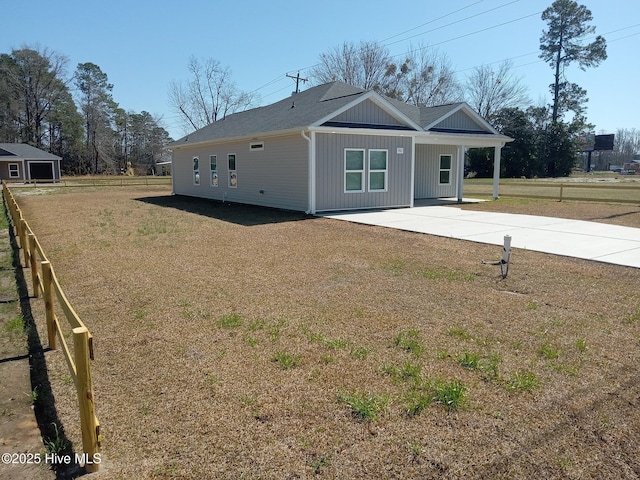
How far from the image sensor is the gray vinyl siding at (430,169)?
66.8 ft

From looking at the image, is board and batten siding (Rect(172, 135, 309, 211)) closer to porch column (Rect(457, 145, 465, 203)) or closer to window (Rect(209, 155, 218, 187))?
window (Rect(209, 155, 218, 187))

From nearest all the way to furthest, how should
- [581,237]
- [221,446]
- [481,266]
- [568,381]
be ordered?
[221,446], [568,381], [481,266], [581,237]

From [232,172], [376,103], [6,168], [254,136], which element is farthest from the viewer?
[6,168]

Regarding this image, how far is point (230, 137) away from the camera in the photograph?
18.8 meters

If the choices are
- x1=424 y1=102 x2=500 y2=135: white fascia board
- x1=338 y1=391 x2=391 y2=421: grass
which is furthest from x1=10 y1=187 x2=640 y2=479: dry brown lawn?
x1=424 y1=102 x2=500 y2=135: white fascia board

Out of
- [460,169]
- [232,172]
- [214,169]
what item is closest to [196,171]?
[214,169]

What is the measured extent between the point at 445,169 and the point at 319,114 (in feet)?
27.9

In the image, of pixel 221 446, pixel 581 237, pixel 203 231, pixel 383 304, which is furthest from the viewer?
pixel 203 231

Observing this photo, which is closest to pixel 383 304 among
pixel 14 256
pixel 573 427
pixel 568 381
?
pixel 568 381

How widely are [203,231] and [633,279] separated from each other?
30.3 feet

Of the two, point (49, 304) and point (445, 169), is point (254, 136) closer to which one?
point (445, 169)

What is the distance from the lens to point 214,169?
2200 cm

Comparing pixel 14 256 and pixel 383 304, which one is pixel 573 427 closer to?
pixel 383 304

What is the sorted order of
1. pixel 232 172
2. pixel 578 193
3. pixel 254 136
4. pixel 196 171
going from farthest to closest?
pixel 578 193 → pixel 196 171 → pixel 232 172 → pixel 254 136
